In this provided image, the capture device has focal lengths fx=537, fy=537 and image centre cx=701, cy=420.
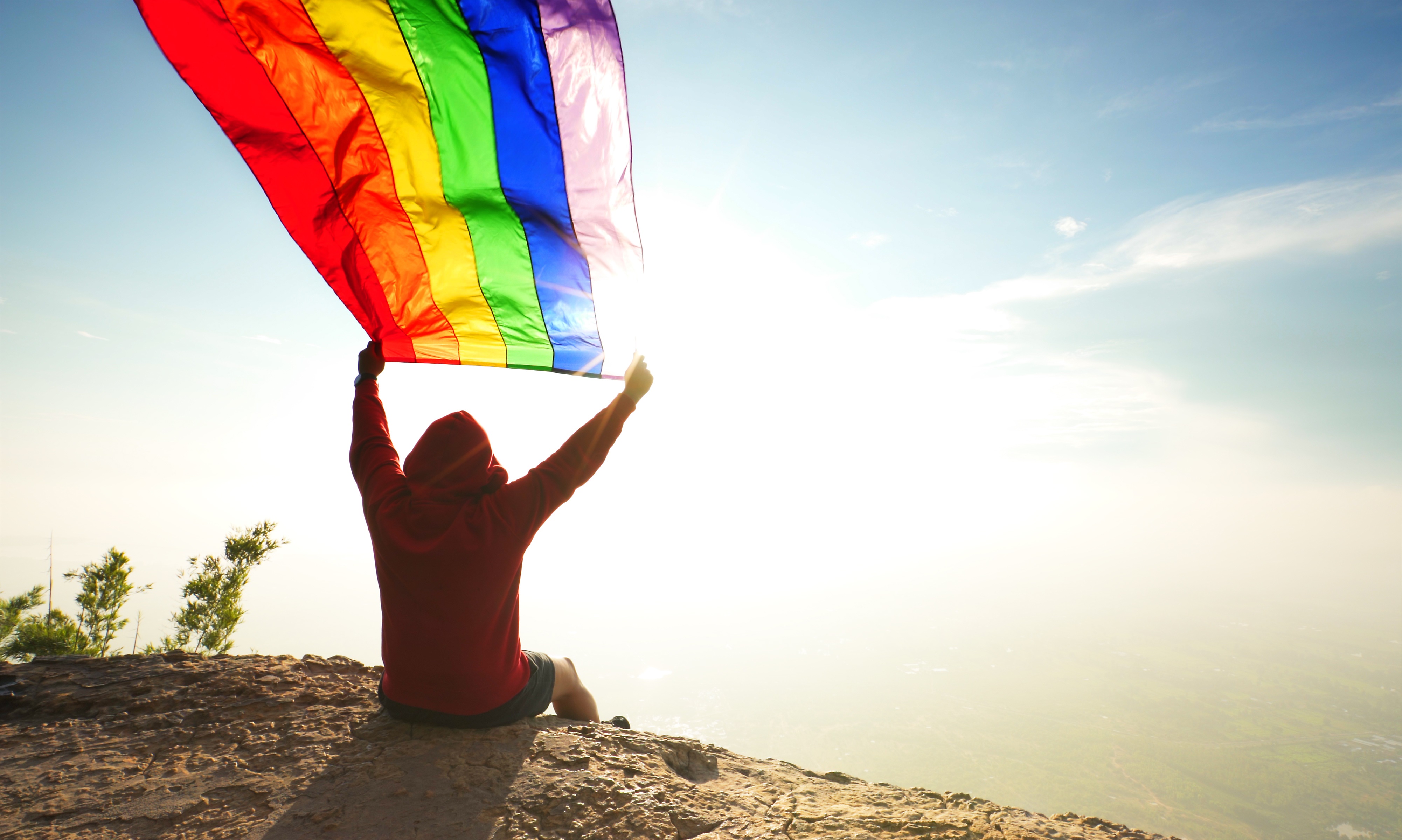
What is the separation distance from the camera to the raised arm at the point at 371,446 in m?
2.78

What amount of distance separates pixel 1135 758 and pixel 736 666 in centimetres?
11084

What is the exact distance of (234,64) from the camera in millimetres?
3125

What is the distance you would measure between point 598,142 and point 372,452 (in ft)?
8.27

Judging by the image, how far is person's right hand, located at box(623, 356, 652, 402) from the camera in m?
3.45

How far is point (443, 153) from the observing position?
3.74m

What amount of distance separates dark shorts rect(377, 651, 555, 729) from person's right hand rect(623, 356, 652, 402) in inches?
67.3

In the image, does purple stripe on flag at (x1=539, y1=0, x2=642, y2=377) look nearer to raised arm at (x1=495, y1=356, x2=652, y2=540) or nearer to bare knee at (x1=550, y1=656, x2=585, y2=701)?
raised arm at (x1=495, y1=356, x2=652, y2=540)

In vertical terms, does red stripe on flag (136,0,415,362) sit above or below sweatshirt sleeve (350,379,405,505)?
above

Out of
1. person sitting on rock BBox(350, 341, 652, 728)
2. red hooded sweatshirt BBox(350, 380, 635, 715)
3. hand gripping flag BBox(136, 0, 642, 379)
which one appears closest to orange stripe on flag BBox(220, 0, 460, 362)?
hand gripping flag BBox(136, 0, 642, 379)

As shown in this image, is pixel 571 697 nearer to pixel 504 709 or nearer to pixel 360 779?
pixel 504 709

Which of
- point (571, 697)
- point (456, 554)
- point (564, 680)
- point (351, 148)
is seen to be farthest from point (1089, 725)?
point (351, 148)

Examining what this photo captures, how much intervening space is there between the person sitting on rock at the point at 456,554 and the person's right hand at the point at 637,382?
0.30 m

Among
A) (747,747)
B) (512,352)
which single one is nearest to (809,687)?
(747,747)

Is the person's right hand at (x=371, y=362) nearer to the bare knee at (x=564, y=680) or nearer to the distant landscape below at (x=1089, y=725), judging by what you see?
the bare knee at (x=564, y=680)
